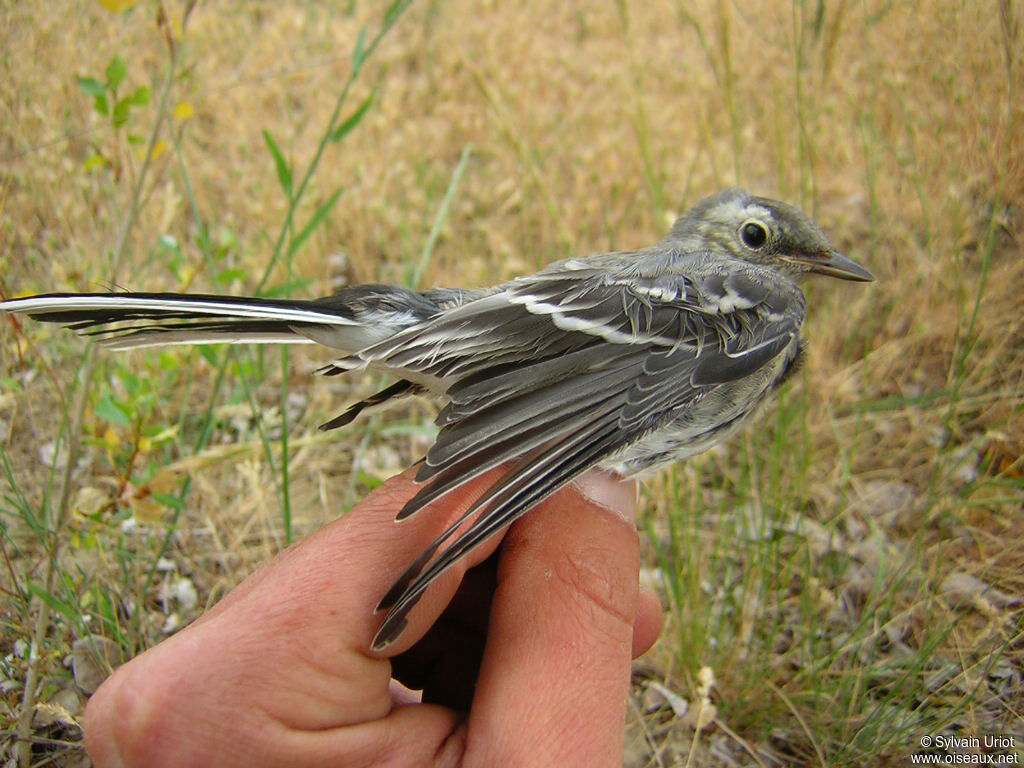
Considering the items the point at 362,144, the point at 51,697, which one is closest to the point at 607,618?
the point at 51,697

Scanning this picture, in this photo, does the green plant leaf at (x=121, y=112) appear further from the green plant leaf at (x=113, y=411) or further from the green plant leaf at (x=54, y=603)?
the green plant leaf at (x=54, y=603)

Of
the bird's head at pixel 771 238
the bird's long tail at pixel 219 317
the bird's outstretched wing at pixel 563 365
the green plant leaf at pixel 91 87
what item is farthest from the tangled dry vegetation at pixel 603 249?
the bird's outstretched wing at pixel 563 365

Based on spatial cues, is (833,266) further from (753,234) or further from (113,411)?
(113,411)

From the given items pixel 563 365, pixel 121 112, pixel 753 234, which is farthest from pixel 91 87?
pixel 753 234

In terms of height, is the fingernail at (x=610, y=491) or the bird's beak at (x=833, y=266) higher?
the bird's beak at (x=833, y=266)

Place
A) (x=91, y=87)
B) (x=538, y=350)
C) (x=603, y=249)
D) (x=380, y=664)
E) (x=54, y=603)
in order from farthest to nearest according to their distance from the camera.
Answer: (x=603, y=249) < (x=91, y=87) < (x=538, y=350) < (x=54, y=603) < (x=380, y=664)

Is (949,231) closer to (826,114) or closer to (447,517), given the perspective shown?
(826,114)
